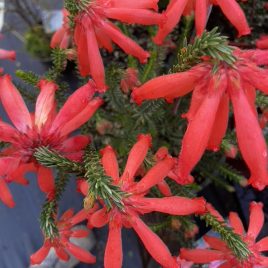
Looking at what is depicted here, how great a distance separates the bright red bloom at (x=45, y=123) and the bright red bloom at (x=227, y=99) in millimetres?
105

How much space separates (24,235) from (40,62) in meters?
0.44

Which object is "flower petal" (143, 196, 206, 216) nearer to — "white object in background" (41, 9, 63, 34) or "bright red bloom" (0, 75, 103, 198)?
"bright red bloom" (0, 75, 103, 198)

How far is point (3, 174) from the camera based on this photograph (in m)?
0.42

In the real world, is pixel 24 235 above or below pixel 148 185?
below

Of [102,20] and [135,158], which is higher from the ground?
[102,20]

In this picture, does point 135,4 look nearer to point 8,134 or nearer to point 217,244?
point 8,134

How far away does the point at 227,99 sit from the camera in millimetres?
347

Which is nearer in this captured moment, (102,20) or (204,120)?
(204,120)

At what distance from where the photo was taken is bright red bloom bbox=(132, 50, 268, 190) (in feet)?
1.08

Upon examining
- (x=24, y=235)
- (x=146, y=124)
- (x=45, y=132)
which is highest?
(x=45, y=132)

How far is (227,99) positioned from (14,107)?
223 millimetres

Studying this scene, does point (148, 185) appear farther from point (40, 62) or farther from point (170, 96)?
point (40, 62)

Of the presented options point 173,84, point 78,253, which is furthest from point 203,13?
point 78,253

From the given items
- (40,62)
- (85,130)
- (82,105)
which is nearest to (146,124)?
(85,130)
